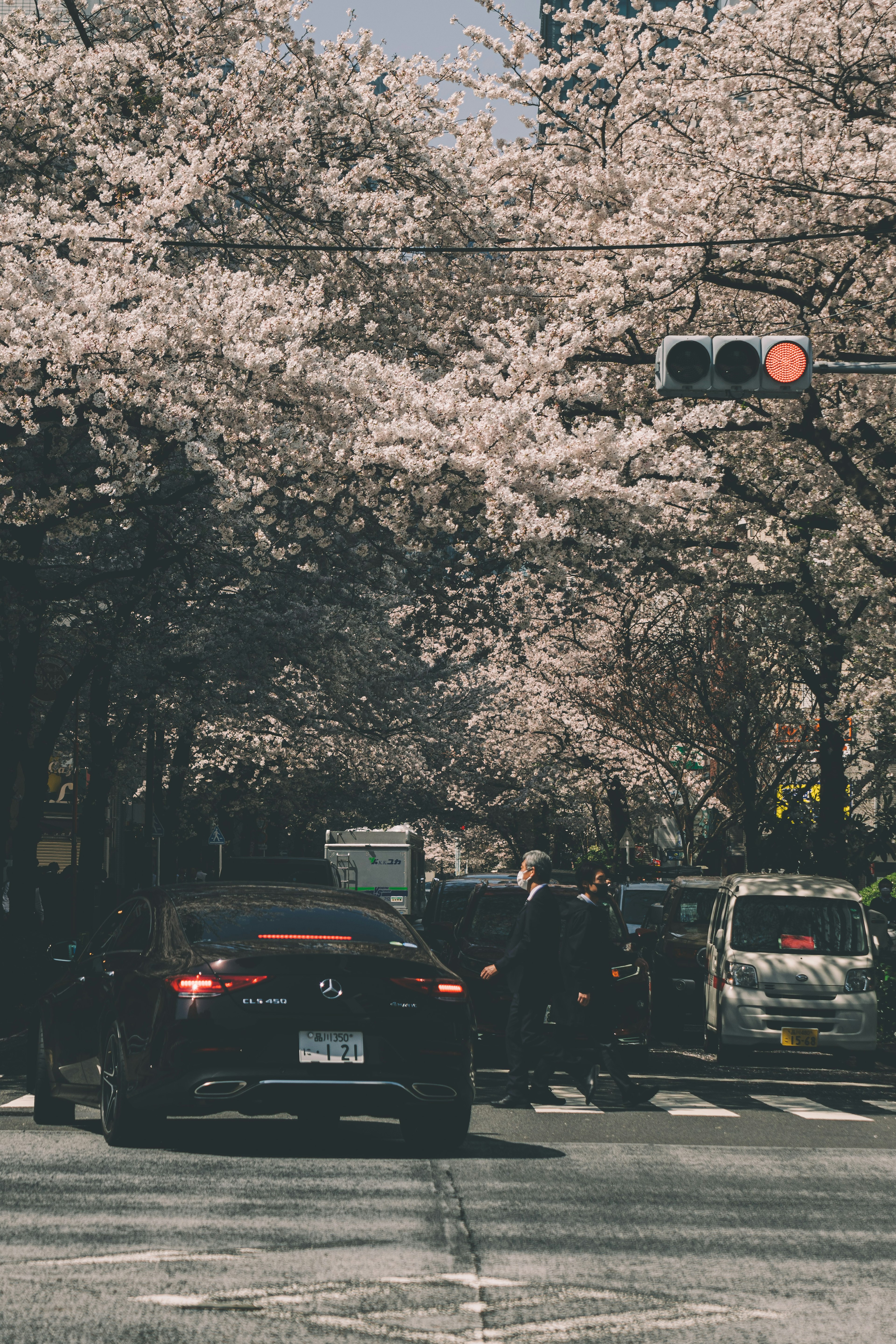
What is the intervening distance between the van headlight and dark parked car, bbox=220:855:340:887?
9819 mm

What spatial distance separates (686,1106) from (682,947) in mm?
8088

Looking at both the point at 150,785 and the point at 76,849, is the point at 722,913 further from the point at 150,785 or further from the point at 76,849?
the point at 150,785

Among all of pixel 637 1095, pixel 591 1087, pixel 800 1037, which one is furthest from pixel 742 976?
pixel 591 1087

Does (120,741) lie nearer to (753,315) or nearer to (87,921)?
(87,921)

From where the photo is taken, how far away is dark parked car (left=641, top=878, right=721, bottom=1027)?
66.7ft

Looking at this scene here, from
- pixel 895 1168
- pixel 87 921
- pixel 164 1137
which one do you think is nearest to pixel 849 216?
pixel 895 1168

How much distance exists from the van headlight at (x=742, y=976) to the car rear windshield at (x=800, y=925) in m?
0.20

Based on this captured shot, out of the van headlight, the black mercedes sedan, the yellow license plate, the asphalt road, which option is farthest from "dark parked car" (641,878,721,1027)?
the black mercedes sedan

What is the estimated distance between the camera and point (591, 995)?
39.3ft

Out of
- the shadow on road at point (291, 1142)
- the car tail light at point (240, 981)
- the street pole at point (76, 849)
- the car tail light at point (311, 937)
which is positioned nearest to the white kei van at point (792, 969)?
the shadow on road at point (291, 1142)

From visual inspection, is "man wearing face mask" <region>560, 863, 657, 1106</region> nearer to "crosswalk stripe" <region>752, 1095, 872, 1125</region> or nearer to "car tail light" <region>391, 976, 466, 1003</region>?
"crosswalk stripe" <region>752, 1095, 872, 1125</region>

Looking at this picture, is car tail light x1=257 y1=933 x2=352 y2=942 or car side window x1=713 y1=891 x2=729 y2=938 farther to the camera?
car side window x1=713 y1=891 x2=729 y2=938

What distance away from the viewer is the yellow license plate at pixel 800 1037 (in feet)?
53.9

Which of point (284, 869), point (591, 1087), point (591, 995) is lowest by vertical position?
point (591, 1087)
